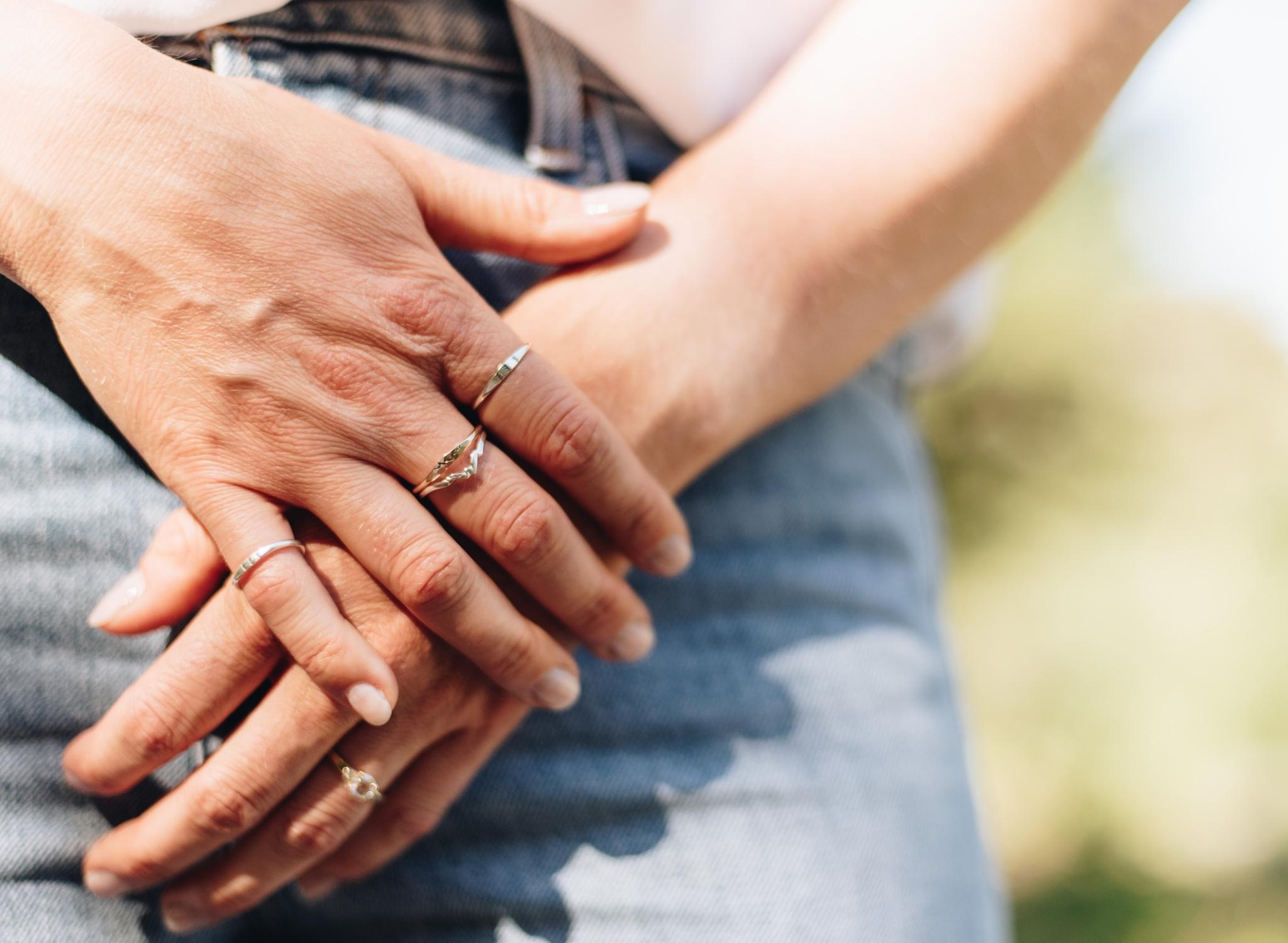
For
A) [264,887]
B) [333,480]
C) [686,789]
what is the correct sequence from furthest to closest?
[686,789]
[264,887]
[333,480]

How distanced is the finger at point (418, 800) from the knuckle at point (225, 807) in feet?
0.38

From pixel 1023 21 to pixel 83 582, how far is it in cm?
96

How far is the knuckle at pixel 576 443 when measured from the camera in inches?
28.3

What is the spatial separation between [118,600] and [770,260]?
640 mm

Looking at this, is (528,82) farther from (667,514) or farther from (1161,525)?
(1161,525)

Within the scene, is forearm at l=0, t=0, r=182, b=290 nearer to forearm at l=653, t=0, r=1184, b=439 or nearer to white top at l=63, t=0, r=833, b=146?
white top at l=63, t=0, r=833, b=146

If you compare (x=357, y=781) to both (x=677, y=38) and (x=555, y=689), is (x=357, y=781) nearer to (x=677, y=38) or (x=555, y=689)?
(x=555, y=689)

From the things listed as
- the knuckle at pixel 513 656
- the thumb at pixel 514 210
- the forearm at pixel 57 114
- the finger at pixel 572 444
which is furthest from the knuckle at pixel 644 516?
the forearm at pixel 57 114

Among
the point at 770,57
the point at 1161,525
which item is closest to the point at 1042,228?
the point at 1161,525

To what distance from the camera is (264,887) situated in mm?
788

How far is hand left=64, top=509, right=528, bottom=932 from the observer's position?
A: 0.71 m

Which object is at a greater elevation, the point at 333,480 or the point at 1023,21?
the point at 1023,21

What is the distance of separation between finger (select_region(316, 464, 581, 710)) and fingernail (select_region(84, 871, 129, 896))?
1.13 ft

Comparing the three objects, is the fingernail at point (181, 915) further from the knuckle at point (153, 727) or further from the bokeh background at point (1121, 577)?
the bokeh background at point (1121, 577)
